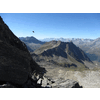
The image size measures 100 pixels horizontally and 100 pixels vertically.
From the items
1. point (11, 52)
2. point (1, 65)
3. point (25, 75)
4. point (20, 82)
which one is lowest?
point (20, 82)
